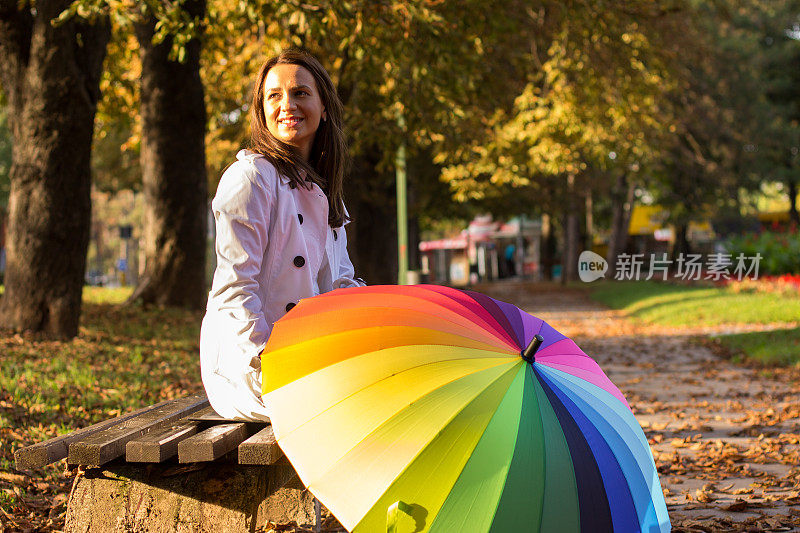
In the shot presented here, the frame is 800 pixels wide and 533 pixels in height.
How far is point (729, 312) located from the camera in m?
16.7

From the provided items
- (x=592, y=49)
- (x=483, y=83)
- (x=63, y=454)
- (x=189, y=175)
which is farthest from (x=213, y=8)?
(x=63, y=454)

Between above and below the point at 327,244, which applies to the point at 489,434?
below

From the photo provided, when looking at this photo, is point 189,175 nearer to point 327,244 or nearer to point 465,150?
point 465,150

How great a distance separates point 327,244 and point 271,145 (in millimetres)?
474

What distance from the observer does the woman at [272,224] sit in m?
3.07

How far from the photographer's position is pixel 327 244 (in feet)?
11.7

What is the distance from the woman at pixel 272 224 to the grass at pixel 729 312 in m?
8.56

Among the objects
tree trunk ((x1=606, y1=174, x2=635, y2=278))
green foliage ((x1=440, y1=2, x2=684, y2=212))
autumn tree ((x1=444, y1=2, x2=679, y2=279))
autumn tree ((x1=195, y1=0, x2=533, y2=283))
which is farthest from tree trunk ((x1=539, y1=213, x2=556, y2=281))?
autumn tree ((x1=195, y1=0, x2=533, y2=283))

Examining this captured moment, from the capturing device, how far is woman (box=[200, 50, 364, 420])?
307cm

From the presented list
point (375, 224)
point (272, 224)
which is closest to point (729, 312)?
point (375, 224)

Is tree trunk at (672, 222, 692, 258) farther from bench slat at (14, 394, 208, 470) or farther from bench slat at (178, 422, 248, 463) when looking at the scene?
bench slat at (14, 394, 208, 470)

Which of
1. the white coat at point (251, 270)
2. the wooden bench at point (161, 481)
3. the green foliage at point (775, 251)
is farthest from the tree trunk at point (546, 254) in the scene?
the wooden bench at point (161, 481)

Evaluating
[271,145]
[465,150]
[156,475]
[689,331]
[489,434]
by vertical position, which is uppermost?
[465,150]

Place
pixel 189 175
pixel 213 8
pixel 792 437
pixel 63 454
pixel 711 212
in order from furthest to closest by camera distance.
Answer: pixel 711 212 → pixel 189 175 → pixel 213 8 → pixel 792 437 → pixel 63 454
